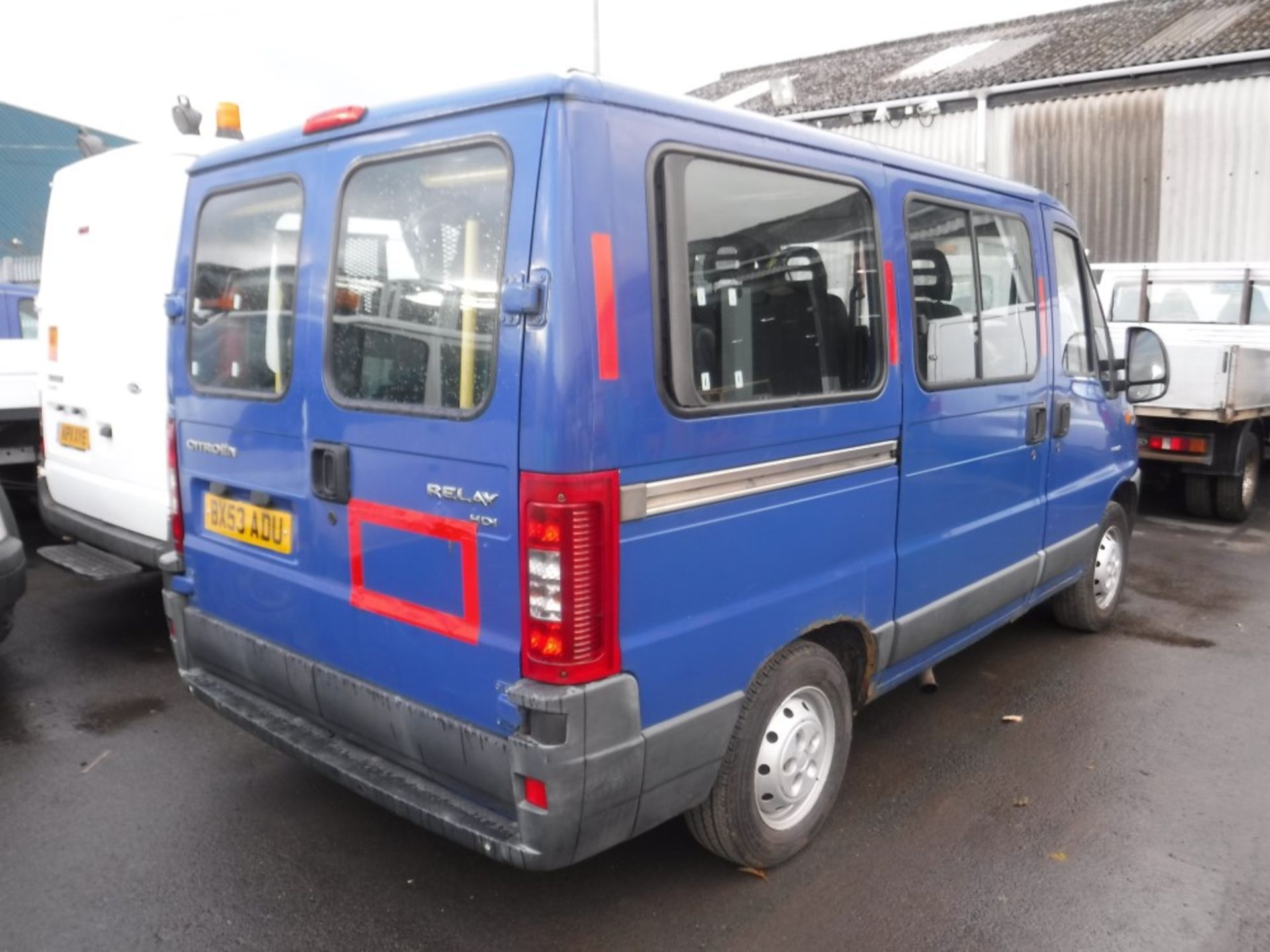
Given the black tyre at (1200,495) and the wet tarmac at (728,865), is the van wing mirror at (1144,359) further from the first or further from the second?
the black tyre at (1200,495)

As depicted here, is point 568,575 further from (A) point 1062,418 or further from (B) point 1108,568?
(B) point 1108,568

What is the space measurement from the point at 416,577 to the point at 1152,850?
2.63 metres

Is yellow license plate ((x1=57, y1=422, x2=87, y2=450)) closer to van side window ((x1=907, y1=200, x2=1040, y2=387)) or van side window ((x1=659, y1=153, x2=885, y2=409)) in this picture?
van side window ((x1=659, y1=153, x2=885, y2=409))

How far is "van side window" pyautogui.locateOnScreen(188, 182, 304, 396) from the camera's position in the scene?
127 inches

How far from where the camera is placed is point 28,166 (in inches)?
1038

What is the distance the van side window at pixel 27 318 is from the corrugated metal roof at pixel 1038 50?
47.9 ft

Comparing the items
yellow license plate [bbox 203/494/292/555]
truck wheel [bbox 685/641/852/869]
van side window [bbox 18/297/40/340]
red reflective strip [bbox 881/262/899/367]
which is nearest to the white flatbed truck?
red reflective strip [bbox 881/262/899/367]

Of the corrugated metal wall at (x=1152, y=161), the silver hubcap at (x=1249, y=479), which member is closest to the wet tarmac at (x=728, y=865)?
the silver hubcap at (x=1249, y=479)

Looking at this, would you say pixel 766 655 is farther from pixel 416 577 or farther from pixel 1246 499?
pixel 1246 499

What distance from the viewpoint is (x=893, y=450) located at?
11.6ft

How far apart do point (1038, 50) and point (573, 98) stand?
62.6ft

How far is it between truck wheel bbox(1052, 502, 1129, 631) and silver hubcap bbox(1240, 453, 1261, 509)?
399 centimetres

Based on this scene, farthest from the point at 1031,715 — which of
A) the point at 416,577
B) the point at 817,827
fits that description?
the point at 416,577

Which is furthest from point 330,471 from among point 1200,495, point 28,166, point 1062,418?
point 28,166
